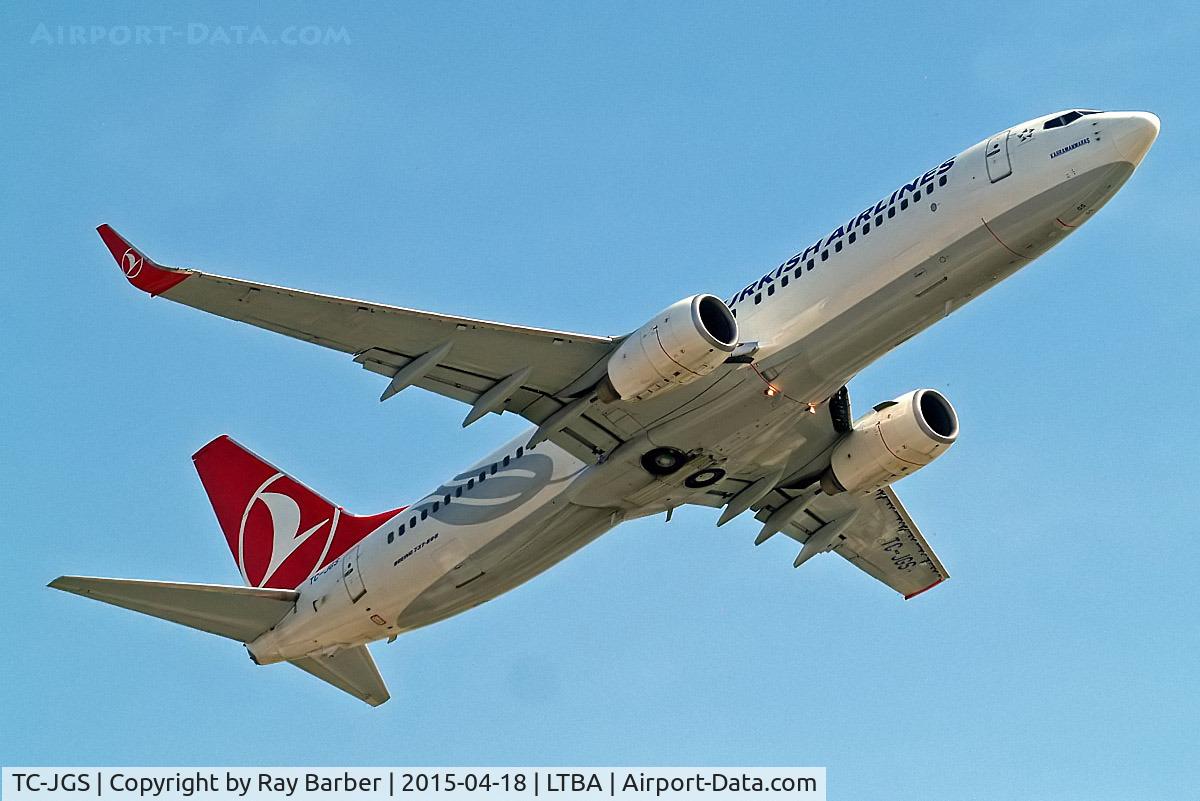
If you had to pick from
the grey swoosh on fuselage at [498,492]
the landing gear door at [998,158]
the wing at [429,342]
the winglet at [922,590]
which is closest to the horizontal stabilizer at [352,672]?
the grey swoosh on fuselage at [498,492]

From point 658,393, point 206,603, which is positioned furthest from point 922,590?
point 206,603

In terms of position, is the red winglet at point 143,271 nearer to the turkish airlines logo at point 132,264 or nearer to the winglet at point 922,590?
→ the turkish airlines logo at point 132,264

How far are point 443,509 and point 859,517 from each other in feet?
39.7

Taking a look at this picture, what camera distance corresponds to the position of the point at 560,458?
38.2 meters

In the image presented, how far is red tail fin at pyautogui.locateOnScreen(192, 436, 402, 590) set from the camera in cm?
4344

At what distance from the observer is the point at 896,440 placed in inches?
1521

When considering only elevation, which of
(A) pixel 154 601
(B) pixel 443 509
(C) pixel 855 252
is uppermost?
(C) pixel 855 252

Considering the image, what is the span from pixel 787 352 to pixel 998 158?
600 centimetres

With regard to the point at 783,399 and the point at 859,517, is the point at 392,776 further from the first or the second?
the point at 859,517

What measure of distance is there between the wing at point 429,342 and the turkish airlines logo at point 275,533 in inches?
384

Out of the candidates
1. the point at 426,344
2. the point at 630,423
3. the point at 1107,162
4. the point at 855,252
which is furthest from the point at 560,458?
the point at 1107,162

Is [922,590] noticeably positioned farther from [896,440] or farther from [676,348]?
[676,348]

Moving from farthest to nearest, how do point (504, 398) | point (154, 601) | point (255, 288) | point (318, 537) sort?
point (318, 537) < point (154, 601) < point (504, 398) < point (255, 288)

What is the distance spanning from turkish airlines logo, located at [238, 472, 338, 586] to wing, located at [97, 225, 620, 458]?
32.0 feet
